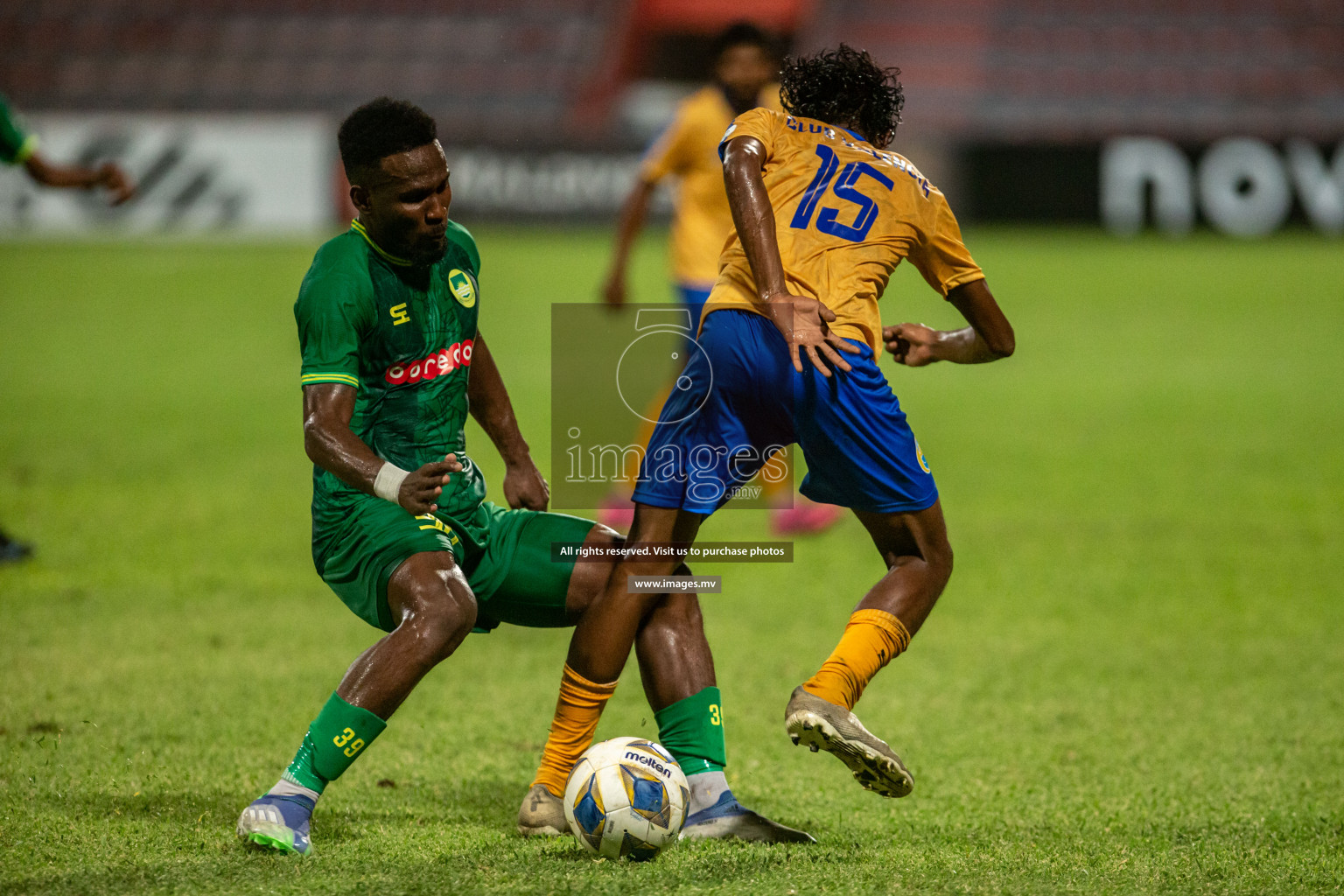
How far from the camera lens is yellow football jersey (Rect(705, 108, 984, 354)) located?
12.7 feet

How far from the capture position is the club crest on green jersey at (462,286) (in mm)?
4004

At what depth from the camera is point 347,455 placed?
11.7 ft

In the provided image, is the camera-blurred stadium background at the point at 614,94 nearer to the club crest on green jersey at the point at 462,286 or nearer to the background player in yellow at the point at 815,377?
the background player in yellow at the point at 815,377

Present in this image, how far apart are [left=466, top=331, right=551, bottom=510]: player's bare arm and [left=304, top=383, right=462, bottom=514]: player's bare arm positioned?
63 centimetres

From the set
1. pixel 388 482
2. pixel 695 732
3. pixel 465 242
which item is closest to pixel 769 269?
pixel 465 242

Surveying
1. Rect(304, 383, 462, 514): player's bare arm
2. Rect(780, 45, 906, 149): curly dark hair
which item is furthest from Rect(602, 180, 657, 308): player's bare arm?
Rect(304, 383, 462, 514): player's bare arm

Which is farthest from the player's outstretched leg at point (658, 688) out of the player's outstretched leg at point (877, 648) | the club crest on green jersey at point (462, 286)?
the club crest on green jersey at point (462, 286)

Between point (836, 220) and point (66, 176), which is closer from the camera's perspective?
point (836, 220)

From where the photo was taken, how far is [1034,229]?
967 inches

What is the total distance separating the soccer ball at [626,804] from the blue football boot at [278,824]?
24.9 inches

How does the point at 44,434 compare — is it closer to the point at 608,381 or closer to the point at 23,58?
the point at 608,381

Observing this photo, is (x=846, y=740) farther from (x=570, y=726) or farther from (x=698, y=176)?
(x=698, y=176)

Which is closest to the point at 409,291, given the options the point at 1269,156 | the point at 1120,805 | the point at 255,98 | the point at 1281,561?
the point at 1120,805

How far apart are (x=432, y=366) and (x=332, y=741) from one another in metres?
1.00
